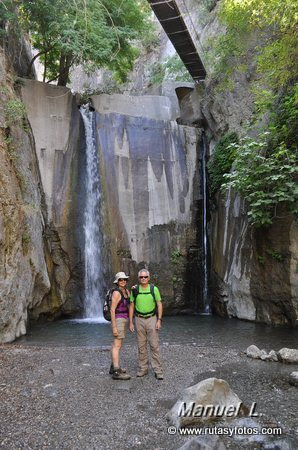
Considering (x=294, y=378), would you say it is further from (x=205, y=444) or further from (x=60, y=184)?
(x=60, y=184)

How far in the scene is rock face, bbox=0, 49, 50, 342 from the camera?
8.19 meters

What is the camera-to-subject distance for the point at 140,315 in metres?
5.45

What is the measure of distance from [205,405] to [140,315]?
174 centimetres

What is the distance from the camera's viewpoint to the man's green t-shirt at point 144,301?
5438 mm

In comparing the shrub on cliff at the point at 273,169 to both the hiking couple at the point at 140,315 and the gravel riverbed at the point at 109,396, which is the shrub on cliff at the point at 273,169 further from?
the hiking couple at the point at 140,315

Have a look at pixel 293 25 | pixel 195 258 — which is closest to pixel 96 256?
pixel 195 258

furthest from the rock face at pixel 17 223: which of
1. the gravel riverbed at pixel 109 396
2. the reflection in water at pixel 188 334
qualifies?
the gravel riverbed at pixel 109 396

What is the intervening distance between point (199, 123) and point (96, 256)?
25.2ft

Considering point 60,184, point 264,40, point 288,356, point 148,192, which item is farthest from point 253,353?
point 264,40

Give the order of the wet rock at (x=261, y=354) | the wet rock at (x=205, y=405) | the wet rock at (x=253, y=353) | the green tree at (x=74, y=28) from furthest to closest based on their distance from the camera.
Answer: the green tree at (x=74, y=28), the wet rock at (x=253, y=353), the wet rock at (x=261, y=354), the wet rock at (x=205, y=405)

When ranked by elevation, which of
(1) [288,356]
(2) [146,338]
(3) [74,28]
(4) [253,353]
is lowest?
(4) [253,353]

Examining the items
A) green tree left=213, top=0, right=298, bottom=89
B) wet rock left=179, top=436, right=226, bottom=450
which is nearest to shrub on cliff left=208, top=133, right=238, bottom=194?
green tree left=213, top=0, right=298, bottom=89

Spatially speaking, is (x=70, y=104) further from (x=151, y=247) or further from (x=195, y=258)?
(x=195, y=258)

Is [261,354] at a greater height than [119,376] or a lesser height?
lesser
